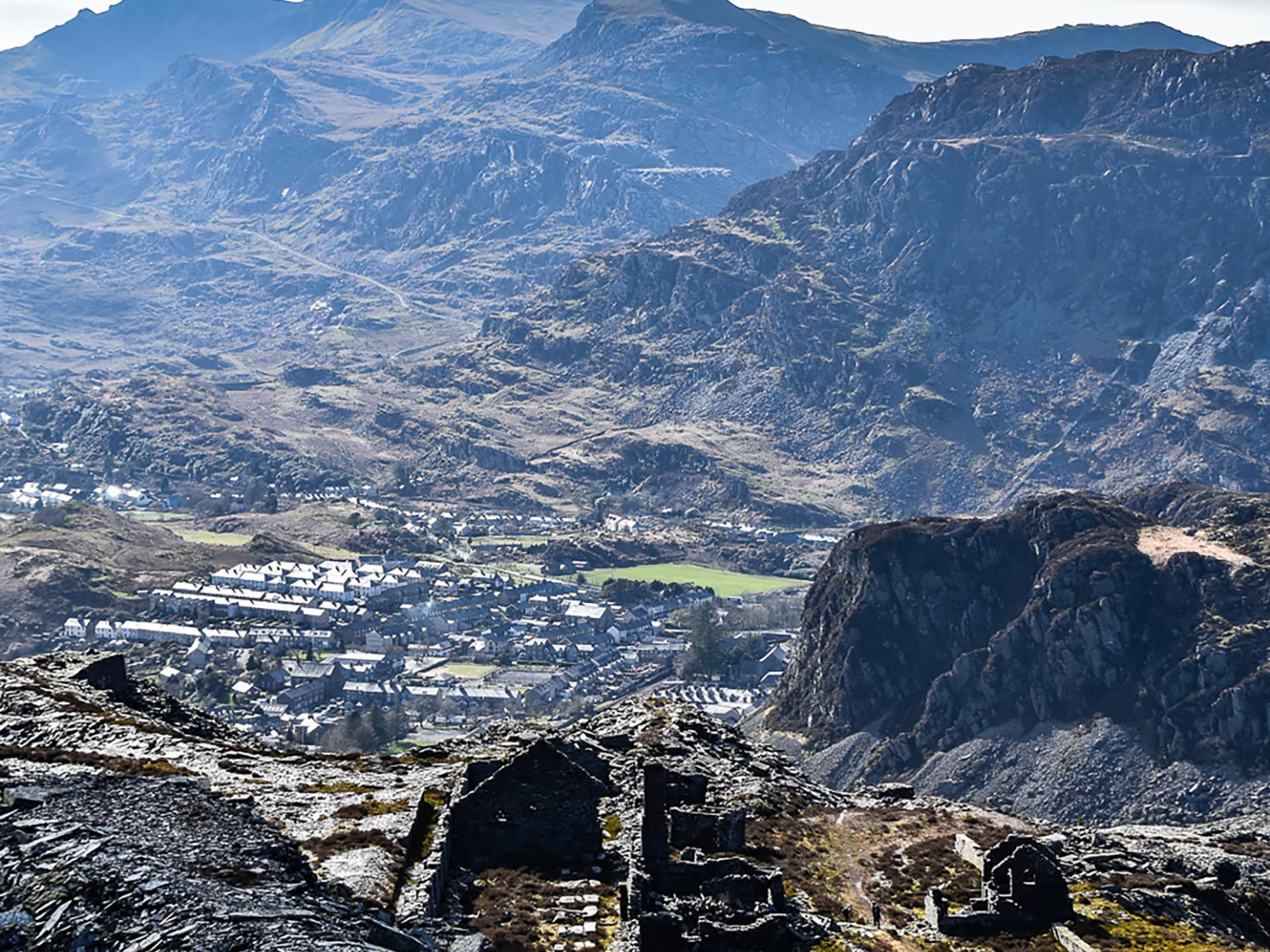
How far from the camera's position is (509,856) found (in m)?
45.8

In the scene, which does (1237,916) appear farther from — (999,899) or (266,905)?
(266,905)

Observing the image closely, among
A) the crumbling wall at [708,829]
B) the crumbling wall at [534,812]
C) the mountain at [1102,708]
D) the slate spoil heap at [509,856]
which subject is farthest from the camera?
the mountain at [1102,708]

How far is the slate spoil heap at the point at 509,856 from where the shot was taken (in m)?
26.0

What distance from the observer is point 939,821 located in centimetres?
7138

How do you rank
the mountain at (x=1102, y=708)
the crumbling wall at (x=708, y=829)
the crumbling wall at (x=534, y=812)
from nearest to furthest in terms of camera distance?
1. the crumbling wall at (x=534, y=812)
2. the crumbling wall at (x=708, y=829)
3. the mountain at (x=1102, y=708)

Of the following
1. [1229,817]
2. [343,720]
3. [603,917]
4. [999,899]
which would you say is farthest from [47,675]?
[343,720]

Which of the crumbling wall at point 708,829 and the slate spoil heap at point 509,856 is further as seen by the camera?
the crumbling wall at point 708,829

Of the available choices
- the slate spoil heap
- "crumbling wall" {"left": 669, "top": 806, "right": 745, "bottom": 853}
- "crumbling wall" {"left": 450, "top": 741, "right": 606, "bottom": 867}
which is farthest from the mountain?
"crumbling wall" {"left": 450, "top": 741, "right": 606, "bottom": 867}

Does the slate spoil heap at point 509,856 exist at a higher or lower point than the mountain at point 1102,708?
higher

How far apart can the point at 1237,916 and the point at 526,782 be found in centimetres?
2610

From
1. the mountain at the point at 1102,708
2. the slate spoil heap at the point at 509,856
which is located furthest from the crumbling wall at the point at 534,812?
the mountain at the point at 1102,708

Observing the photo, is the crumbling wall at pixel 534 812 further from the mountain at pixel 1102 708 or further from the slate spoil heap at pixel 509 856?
the mountain at pixel 1102 708

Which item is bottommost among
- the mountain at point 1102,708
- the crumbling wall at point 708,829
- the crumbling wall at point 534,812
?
the mountain at point 1102,708

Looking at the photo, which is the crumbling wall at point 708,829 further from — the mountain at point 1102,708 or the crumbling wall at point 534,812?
the mountain at point 1102,708
